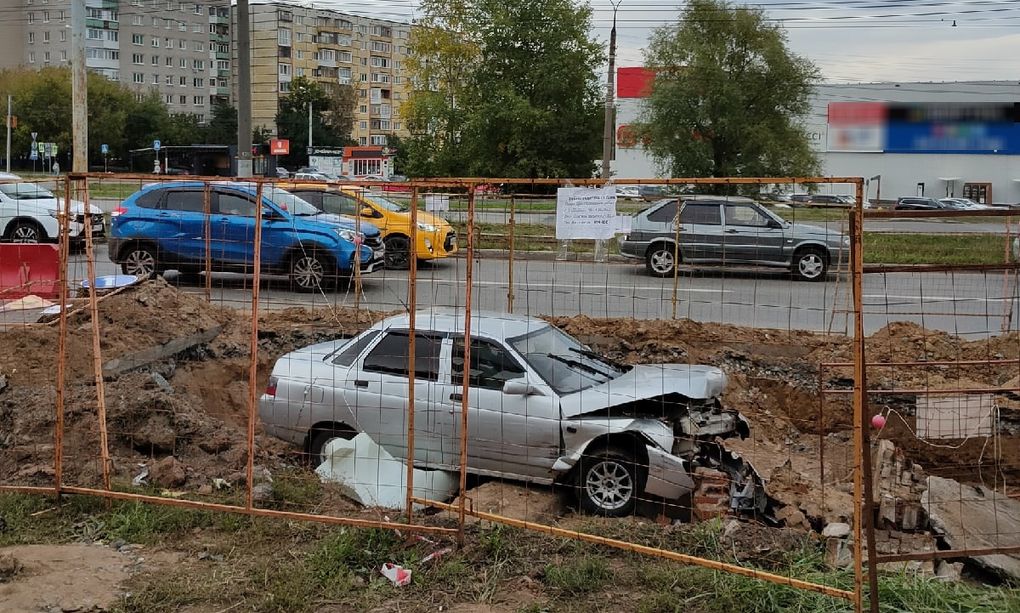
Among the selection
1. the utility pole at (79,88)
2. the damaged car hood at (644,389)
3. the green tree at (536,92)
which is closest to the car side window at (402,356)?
the damaged car hood at (644,389)

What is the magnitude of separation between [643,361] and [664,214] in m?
4.23

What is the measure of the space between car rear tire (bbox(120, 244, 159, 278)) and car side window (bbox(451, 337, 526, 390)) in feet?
26.8

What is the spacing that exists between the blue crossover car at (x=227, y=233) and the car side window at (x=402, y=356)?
3.81 metres

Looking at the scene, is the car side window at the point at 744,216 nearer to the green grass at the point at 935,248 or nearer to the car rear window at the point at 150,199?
the green grass at the point at 935,248

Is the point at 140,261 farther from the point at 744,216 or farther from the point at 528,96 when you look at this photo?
the point at 528,96

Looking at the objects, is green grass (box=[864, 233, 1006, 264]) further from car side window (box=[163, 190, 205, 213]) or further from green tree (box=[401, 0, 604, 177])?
green tree (box=[401, 0, 604, 177])

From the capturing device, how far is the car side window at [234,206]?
Result: 589 inches

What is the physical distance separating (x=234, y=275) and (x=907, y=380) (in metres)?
7.89

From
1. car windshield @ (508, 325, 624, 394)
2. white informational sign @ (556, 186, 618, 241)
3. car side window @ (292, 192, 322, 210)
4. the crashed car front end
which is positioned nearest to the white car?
car side window @ (292, 192, 322, 210)

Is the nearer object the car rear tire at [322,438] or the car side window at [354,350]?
the car rear tire at [322,438]

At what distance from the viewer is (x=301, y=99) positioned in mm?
86625

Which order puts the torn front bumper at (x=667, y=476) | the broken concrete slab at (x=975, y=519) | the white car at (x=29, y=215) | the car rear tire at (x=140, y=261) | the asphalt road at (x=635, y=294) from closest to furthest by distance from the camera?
the broken concrete slab at (x=975, y=519) < the torn front bumper at (x=667, y=476) < the asphalt road at (x=635, y=294) < the car rear tire at (x=140, y=261) < the white car at (x=29, y=215)

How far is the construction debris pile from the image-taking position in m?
6.68

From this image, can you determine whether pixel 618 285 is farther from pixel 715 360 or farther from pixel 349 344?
pixel 349 344
